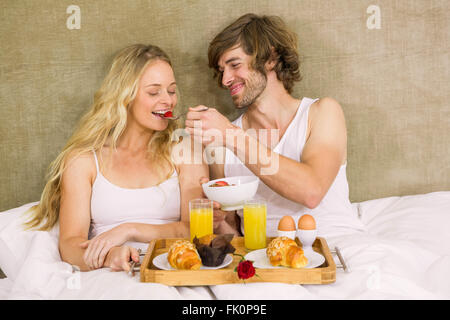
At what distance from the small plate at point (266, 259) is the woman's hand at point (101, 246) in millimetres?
503

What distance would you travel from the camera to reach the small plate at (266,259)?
4.13 ft

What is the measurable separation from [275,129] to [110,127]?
76cm

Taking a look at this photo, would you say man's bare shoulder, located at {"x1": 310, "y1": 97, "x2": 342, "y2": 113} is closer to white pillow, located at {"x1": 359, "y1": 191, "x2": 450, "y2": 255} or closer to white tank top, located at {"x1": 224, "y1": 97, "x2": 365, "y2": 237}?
white tank top, located at {"x1": 224, "y1": 97, "x2": 365, "y2": 237}

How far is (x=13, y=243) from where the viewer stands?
167 centimetres

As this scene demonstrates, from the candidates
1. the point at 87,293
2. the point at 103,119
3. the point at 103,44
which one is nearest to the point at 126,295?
the point at 87,293

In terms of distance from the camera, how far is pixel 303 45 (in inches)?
85.4

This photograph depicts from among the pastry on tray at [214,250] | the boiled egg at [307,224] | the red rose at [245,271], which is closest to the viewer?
the red rose at [245,271]

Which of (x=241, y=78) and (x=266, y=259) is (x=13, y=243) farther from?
(x=241, y=78)

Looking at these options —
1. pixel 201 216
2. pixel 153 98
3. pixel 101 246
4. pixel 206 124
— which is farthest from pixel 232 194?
pixel 153 98

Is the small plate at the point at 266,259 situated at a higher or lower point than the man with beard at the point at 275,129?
lower

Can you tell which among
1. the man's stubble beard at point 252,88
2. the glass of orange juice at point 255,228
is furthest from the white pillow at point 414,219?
the man's stubble beard at point 252,88

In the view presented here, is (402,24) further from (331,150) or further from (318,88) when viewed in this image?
(331,150)

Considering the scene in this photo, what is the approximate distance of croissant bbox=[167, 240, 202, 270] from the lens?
48.4 inches

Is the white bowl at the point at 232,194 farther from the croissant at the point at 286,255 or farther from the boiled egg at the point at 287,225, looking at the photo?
the croissant at the point at 286,255
